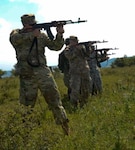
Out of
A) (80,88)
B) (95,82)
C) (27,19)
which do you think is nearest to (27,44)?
(27,19)

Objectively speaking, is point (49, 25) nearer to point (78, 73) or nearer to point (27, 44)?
point (27, 44)

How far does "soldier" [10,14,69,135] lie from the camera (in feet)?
24.7

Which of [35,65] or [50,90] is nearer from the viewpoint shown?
[50,90]

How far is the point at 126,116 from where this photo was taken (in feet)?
24.1

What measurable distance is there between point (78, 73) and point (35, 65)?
3881 mm

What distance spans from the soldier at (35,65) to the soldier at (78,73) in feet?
11.6

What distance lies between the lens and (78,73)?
1147 centimetres

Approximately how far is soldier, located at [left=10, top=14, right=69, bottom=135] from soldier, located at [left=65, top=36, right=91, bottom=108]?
3522 mm

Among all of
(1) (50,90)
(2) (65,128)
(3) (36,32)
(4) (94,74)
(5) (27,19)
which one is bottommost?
(4) (94,74)

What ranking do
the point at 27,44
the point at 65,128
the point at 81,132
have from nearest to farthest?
the point at 81,132 < the point at 65,128 < the point at 27,44

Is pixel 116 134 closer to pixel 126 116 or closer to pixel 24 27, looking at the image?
pixel 126 116

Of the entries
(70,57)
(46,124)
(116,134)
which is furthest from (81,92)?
(116,134)

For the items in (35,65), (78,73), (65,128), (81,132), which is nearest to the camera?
(81,132)

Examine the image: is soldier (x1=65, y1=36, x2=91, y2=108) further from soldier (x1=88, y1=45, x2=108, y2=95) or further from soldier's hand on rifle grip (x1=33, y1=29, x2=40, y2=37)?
soldier's hand on rifle grip (x1=33, y1=29, x2=40, y2=37)
